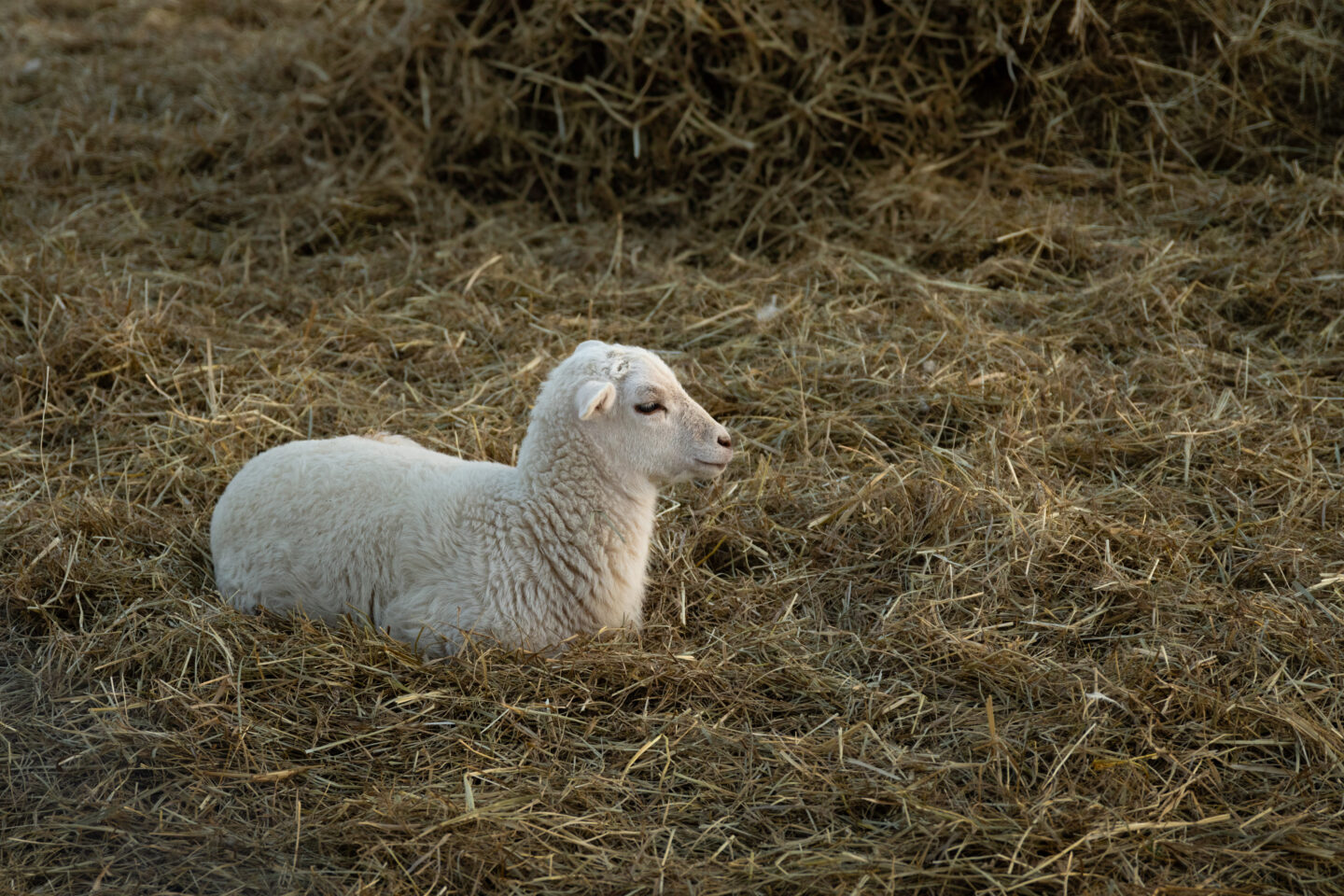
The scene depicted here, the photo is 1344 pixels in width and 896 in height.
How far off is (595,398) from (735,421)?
1591mm

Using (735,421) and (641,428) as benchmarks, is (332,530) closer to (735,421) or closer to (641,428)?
(641,428)

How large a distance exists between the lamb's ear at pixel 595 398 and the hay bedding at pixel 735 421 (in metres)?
0.78

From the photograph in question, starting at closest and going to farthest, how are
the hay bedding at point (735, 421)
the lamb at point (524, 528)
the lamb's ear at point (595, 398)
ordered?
the hay bedding at point (735, 421)
the lamb's ear at point (595, 398)
the lamb at point (524, 528)

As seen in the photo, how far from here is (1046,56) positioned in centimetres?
710

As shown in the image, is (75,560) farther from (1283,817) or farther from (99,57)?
(99,57)

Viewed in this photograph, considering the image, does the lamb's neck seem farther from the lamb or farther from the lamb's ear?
the lamb's ear

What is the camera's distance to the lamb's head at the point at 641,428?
13.2 feet

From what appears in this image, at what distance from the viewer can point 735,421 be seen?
533 centimetres

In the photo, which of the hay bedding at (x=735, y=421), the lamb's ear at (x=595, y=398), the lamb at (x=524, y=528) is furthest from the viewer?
the lamb at (x=524, y=528)

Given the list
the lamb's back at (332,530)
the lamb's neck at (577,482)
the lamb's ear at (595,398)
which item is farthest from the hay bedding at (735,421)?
the lamb's ear at (595,398)

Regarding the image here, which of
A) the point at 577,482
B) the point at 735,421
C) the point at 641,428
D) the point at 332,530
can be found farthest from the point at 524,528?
the point at 735,421

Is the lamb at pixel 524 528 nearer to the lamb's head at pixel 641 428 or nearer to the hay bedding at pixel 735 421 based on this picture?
the lamb's head at pixel 641 428

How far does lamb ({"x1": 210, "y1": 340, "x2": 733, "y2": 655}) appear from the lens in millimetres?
3947

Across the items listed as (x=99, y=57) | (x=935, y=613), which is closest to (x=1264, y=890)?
(x=935, y=613)
